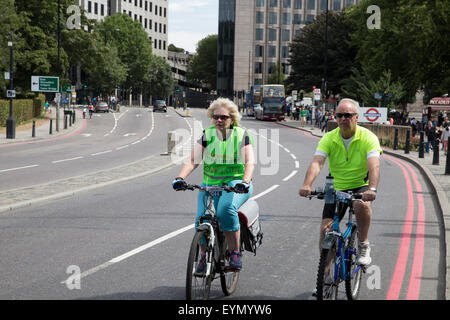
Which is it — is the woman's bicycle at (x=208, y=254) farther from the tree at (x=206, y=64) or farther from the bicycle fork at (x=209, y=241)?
the tree at (x=206, y=64)

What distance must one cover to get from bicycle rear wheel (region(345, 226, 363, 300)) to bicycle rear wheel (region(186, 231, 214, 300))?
1202mm

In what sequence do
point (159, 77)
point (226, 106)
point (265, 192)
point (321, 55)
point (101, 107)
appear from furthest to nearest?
1. point (159, 77)
2. point (101, 107)
3. point (321, 55)
4. point (265, 192)
5. point (226, 106)

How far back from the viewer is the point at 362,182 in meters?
5.59

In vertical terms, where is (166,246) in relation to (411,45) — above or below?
below

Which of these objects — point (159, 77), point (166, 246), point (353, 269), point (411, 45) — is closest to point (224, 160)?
point (353, 269)

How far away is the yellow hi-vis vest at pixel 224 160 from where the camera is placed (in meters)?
5.58

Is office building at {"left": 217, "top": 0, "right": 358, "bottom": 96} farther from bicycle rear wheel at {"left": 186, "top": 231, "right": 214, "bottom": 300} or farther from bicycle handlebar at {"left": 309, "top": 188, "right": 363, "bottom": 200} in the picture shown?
bicycle rear wheel at {"left": 186, "top": 231, "right": 214, "bottom": 300}

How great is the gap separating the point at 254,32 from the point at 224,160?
120156mm

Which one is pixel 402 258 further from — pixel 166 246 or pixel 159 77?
pixel 159 77

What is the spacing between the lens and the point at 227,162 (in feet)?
18.4

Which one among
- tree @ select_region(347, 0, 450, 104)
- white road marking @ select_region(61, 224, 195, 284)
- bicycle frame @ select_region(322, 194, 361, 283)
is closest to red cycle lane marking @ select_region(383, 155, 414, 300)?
bicycle frame @ select_region(322, 194, 361, 283)

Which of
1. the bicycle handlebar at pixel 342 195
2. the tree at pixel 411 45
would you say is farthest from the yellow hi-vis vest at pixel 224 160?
the tree at pixel 411 45

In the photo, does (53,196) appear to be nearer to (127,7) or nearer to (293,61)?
(293,61)
